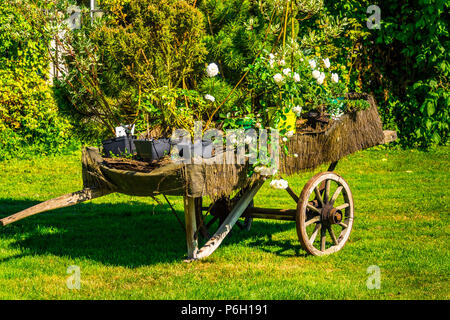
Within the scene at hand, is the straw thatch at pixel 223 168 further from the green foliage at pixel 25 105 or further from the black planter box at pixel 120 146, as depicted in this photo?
the green foliage at pixel 25 105

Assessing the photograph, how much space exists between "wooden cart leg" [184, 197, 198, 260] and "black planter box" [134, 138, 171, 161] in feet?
1.18

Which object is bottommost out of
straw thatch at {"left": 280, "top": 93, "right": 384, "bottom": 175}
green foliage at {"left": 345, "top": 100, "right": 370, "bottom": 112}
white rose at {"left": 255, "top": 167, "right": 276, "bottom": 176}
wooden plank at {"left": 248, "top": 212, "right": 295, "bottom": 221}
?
wooden plank at {"left": 248, "top": 212, "right": 295, "bottom": 221}

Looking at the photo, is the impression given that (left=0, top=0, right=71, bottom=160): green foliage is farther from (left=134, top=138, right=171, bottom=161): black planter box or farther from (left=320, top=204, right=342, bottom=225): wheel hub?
(left=320, top=204, right=342, bottom=225): wheel hub

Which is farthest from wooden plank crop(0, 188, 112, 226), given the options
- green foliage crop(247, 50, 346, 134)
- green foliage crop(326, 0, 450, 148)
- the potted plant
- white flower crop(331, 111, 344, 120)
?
green foliage crop(326, 0, 450, 148)

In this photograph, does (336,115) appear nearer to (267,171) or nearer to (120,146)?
(267,171)

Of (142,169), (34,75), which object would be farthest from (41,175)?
(142,169)

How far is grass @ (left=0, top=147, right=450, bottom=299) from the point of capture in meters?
3.91

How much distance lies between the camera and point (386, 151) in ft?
31.7

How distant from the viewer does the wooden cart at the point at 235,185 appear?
3877 mm

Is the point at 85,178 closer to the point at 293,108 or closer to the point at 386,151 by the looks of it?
the point at 293,108

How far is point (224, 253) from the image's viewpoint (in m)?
4.82

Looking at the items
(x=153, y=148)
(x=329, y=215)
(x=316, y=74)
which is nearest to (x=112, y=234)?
(x=153, y=148)

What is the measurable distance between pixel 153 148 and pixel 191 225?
0.63 metres

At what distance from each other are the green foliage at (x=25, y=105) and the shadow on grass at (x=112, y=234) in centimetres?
266
